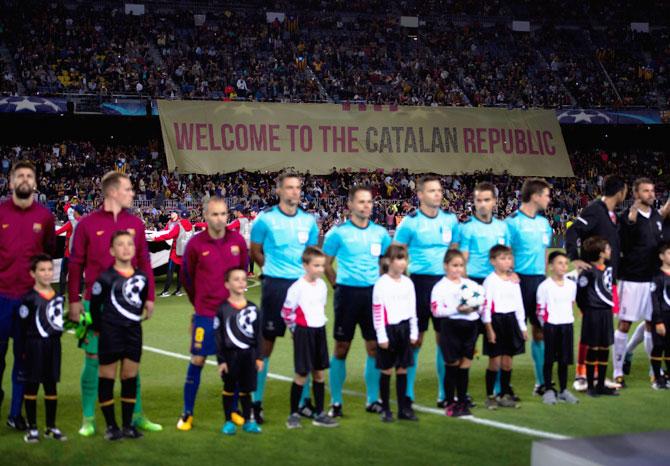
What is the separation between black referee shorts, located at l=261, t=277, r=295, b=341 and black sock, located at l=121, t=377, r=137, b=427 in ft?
4.42

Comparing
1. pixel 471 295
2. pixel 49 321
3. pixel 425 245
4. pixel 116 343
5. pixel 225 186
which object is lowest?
pixel 116 343

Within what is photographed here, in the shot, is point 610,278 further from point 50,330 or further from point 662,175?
point 662,175

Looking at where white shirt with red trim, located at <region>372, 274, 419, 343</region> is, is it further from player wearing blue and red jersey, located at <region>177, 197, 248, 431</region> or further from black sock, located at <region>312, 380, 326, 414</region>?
player wearing blue and red jersey, located at <region>177, 197, 248, 431</region>

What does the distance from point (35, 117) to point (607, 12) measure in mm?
32811

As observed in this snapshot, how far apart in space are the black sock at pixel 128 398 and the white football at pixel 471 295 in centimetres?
295

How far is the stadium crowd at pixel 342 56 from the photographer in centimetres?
3944

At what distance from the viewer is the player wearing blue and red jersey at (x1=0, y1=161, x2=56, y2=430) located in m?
7.78

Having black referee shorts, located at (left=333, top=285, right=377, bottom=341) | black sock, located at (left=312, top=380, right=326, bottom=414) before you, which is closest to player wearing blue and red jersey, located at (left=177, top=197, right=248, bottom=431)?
black sock, located at (left=312, top=380, right=326, bottom=414)

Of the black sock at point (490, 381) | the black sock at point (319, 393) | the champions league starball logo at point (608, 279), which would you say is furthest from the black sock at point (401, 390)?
the champions league starball logo at point (608, 279)

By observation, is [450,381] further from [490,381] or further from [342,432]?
[342,432]

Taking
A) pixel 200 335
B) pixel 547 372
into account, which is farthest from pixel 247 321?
pixel 547 372

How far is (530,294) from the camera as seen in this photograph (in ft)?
30.2

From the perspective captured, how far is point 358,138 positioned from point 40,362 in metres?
33.6

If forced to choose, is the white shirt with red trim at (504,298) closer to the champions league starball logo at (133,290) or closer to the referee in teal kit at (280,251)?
the referee in teal kit at (280,251)
